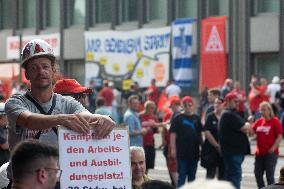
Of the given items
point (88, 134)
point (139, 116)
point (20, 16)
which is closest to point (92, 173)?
point (88, 134)

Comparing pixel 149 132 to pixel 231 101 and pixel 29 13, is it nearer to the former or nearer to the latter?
pixel 231 101

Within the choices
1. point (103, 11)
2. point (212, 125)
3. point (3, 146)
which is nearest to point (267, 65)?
point (103, 11)

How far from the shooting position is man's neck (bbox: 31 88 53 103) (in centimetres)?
605

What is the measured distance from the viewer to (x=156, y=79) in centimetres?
3784

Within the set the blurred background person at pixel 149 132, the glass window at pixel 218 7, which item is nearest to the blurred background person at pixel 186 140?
the blurred background person at pixel 149 132

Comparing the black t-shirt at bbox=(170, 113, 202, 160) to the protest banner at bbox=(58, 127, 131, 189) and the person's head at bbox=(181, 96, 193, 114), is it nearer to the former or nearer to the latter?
the person's head at bbox=(181, 96, 193, 114)

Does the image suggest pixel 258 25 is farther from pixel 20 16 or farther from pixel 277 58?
pixel 20 16

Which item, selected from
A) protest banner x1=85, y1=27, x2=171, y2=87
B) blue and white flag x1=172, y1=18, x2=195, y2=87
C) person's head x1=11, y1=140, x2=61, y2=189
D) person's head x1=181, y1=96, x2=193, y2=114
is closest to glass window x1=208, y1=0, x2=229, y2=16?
blue and white flag x1=172, y1=18, x2=195, y2=87

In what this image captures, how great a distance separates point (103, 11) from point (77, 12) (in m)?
1.61

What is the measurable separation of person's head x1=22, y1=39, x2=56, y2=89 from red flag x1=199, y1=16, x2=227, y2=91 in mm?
28904

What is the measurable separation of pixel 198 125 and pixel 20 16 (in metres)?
31.7

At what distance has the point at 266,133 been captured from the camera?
17.1m

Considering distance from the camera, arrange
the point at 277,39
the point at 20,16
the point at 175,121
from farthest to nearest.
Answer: the point at 20,16
the point at 277,39
the point at 175,121

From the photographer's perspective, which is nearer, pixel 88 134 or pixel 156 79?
pixel 88 134
